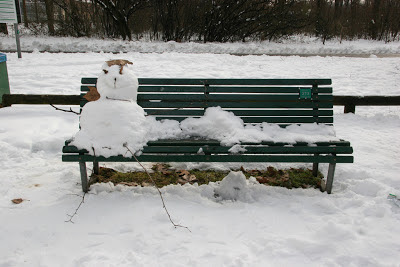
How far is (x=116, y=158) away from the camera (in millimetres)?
2830

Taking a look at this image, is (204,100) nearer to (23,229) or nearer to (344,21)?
(23,229)

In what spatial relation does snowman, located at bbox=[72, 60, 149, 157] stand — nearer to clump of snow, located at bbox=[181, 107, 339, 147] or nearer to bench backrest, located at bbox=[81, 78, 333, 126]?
bench backrest, located at bbox=[81, 78, 333, 126]

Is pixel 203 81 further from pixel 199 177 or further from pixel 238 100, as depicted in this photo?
pixel 199 177

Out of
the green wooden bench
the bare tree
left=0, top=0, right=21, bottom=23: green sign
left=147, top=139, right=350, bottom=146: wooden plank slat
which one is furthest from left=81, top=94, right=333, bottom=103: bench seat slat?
the bare tree

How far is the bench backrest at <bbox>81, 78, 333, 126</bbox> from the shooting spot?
3414 millimetres

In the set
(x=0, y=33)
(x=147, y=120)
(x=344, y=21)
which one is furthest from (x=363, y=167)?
(x=0, y=33)

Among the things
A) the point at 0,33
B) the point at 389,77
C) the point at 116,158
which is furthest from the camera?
the point at 0,33

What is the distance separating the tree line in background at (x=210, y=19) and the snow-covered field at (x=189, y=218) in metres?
14.7

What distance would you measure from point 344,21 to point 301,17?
3.30 metres

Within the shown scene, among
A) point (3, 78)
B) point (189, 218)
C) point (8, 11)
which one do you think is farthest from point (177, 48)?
point (189, 218)

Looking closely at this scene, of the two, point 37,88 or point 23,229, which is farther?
point 37,88

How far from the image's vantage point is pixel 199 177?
3.54 m

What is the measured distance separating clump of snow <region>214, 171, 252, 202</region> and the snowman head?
1.17 metres

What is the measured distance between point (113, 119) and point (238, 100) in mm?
1286
